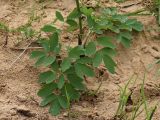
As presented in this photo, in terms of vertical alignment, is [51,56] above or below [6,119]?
above

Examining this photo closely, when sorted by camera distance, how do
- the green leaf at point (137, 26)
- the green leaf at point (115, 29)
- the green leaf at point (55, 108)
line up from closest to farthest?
the green leaf at point (55, 108)
the green leaf at point (115, 29)
the green leaf at point (137, 26)

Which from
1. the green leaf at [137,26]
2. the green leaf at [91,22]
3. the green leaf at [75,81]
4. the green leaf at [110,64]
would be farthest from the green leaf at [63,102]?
the green leaf at [137,26]

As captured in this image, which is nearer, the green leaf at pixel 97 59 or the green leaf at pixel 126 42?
the green leaf at pixel 97 59

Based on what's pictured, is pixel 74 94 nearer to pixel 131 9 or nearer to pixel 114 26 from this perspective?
pixel 114 26

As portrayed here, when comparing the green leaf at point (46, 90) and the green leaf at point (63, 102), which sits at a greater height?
the green leaf at point (46, 90)

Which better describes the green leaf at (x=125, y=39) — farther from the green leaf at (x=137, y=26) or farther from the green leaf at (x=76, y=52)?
the green leaf at (x=76, y=52)

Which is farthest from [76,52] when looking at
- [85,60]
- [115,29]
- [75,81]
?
[115,29]

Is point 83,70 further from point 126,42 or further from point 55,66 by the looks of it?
point 126,42

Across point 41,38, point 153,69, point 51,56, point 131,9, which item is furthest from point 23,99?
point 131,9
